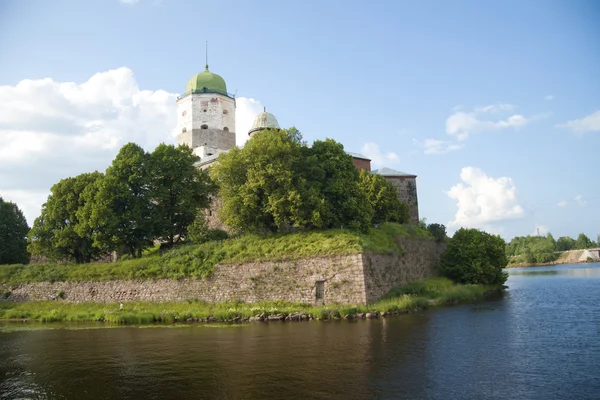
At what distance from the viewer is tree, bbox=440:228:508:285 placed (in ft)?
117

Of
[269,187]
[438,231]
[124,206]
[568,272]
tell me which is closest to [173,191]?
[124,206]

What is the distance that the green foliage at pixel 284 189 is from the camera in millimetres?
29203

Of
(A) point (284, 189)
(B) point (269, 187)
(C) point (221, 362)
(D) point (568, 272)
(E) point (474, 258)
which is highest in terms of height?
(B) point (269, 187)

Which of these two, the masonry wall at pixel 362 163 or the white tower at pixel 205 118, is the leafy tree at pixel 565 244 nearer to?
the masonry wall at pixel 362 163

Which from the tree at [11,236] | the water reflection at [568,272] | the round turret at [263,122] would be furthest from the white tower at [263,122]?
the water reflection at [568,272]

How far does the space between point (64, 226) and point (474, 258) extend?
31872 millimetres

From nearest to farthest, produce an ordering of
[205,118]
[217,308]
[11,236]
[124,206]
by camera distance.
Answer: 1. [217,308]
2. [124,206]
3. [11,236]
4. [205,118]

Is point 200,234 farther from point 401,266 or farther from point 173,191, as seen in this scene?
point 401,266

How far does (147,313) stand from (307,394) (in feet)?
56.2

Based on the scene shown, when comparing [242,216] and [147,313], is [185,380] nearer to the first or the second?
[147,313]

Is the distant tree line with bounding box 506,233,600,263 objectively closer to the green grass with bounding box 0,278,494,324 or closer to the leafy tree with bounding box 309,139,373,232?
the green grass with bounding box 0,278,494,324

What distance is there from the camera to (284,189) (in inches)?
1157

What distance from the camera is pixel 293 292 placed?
84.3 feet

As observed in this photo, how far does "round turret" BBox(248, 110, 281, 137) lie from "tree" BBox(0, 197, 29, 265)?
2360 centimetres
